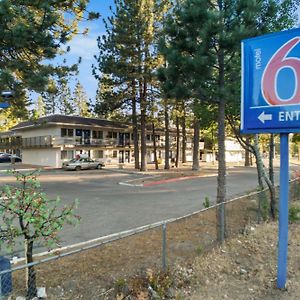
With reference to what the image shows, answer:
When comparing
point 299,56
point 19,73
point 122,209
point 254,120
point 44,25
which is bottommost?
point 122,209

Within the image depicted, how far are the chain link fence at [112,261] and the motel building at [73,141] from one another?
1214 inches

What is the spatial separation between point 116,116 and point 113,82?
15.3 feet

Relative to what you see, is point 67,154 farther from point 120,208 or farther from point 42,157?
point 120,208

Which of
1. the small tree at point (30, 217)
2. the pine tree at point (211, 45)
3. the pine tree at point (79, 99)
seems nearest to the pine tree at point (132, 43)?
the pine tree at point (211, 45)

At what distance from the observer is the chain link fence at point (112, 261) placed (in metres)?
4.87

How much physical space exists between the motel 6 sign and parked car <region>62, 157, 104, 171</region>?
3348 cm

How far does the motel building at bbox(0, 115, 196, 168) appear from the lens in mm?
42000

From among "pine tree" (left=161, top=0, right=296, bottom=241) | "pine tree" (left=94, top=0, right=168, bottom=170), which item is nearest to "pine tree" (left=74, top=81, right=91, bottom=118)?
"pine tree" (left=94, top=0, right=168, bottom=170)

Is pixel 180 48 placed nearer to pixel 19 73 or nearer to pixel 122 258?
pixel 122 258

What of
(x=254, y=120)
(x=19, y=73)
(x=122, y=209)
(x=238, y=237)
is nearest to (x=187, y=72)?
(x=254, y=120)

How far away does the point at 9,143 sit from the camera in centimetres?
5744

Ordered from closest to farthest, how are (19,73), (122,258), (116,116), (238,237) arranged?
(122,258)
(238,237)
(19,73)
(116,116)

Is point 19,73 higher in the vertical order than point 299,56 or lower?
higher

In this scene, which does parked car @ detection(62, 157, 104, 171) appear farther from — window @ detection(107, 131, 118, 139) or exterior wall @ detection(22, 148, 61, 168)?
window @ detection(107, 131, 118, 139)
